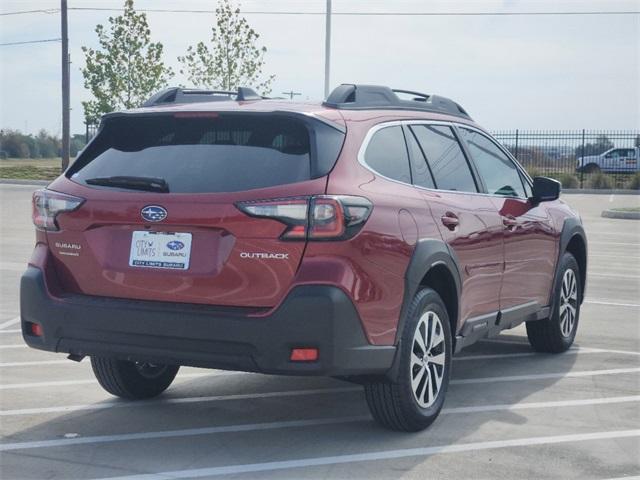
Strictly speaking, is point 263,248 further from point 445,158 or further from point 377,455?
point 445,158

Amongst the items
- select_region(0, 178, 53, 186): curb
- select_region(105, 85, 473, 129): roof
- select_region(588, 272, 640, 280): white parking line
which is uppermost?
select_region(105, 85, 473, 129): roof

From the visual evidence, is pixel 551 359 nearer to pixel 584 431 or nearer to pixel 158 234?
pixel 584 431

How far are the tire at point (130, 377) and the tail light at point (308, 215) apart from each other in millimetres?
1716

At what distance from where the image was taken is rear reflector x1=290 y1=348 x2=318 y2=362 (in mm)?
4965

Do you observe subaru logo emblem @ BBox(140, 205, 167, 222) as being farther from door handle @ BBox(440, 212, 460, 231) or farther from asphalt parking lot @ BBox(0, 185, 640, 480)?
door handle @ BBox(440, 212, 460, 231)

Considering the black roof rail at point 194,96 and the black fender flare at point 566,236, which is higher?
the black roof rail at point 194,96

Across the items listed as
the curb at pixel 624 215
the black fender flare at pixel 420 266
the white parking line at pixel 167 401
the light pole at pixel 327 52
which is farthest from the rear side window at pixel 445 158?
the light pole at pixel 327 52

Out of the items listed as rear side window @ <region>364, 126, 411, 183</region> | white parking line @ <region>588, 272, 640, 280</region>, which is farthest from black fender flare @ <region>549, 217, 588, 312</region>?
white parking line @ <region>588, 272, 640, 280</region>

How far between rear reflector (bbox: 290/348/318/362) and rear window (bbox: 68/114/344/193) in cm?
80

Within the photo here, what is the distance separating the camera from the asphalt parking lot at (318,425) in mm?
5105

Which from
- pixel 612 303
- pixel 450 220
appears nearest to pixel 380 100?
pixel 450 220

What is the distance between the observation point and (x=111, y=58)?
42531mm

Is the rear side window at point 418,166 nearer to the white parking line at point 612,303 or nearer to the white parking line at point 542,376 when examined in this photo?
the white parking line at point 542,376

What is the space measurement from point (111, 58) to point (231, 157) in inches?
1524
